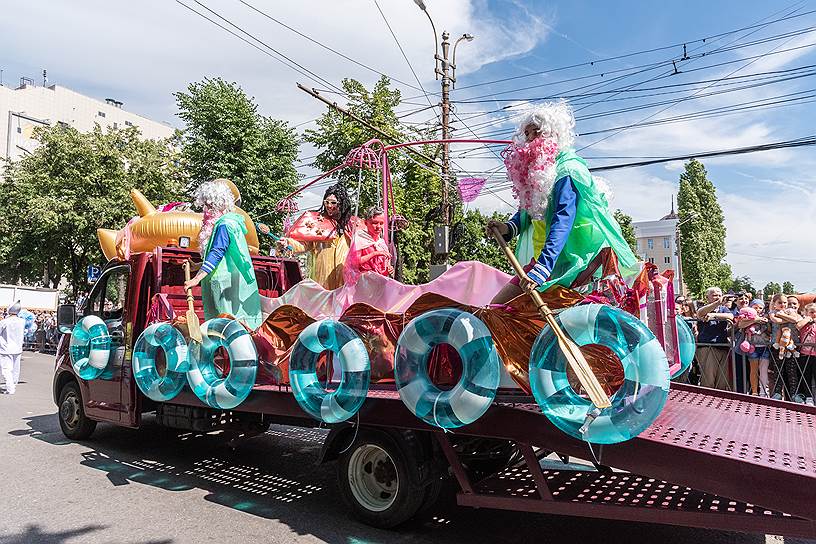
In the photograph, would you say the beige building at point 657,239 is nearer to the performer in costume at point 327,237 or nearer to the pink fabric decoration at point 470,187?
the pink fabric decoration at point 470,187

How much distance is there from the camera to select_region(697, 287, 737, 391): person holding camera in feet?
30.3

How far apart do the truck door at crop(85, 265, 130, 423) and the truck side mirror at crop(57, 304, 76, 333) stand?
0.15 metres

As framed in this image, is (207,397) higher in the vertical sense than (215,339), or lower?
lower

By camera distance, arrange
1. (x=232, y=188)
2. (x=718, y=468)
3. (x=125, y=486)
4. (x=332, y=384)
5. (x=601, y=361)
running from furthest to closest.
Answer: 1. (x=232, y=188)
2. (x=125, y=486)
3. (x=332, y=384)
4. (x=601, y=361)
5. (x=718, y=468)

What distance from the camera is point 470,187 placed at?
12.8m

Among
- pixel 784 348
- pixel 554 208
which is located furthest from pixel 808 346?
pixel 554 208

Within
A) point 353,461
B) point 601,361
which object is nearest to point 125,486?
point 353,461

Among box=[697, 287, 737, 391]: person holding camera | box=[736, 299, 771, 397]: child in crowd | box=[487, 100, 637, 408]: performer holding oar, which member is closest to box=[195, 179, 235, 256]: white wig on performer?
box=[487, 100, 637, 408]: performer holding oar

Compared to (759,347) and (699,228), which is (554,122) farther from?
(699,228)

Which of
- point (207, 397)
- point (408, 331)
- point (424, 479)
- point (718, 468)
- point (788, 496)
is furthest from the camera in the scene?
point (207, 397)

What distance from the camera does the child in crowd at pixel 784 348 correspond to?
27.4 ft

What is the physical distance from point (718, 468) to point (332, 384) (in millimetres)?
2477

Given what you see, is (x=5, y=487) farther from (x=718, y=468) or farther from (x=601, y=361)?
(x=718, y=468)

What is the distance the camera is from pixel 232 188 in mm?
6082
